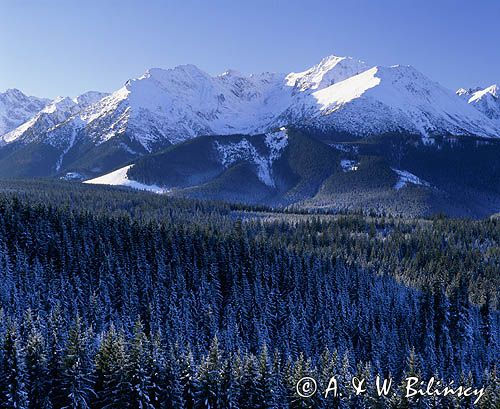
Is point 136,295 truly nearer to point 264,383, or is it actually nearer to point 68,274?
point 68,274

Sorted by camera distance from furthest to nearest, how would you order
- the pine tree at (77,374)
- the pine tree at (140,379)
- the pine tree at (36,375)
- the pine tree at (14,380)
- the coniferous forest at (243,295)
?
the coniferous forest at (243,295), the pine tree at (36,375), the pine tree at (140,379), the pine tree at (77,374), the pine tree at (14,380)

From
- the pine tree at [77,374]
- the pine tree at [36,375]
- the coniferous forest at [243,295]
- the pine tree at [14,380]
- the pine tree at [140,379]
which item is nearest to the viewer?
the pine tree at [14,380]

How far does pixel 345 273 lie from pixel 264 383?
99460 mm

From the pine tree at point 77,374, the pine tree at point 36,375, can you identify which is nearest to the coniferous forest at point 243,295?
the pine tree at point 36,375

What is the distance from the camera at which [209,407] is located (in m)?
62.3

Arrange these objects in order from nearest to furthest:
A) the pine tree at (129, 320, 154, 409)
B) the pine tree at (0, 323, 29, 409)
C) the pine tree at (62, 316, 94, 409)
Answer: the pine tree at (0, 323, 29, 409) → the pine tree at (62, 316, 94, 409) → the pine tree at (129, 320, 154, 409)

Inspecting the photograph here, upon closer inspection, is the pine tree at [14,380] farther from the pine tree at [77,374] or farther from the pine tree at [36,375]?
the pine tree at [77,374]

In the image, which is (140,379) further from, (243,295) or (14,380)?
(243,295)

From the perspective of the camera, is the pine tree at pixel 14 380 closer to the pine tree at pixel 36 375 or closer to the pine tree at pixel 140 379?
the pine tree at pixel 36 375

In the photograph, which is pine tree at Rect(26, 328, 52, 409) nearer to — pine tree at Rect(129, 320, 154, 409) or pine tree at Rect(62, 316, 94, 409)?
pine tree at Rect(62, 316, 94, 409)

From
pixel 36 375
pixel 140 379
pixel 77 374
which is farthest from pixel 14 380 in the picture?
pixel 140 379

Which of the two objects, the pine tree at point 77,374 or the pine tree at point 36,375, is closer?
the pine tree at point 77,374

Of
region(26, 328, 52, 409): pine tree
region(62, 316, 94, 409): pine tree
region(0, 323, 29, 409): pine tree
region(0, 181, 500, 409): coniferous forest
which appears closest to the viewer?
region(0, 323, 29, 409): pine tree

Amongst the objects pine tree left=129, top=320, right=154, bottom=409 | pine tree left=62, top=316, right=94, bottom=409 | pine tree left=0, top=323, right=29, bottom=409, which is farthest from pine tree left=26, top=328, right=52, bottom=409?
pine tree left=129, top=320, right=154, bottom=409
